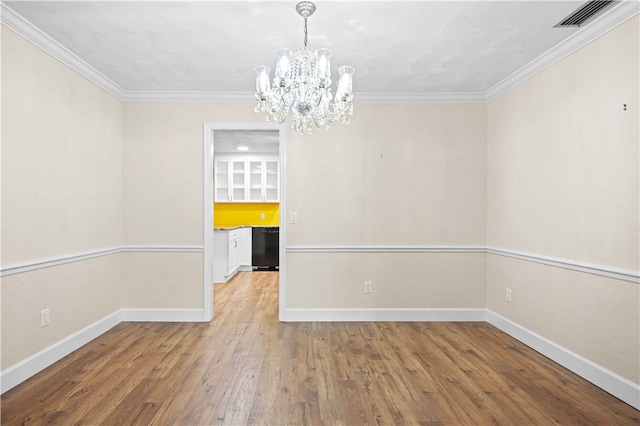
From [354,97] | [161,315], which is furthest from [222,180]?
[354,97]

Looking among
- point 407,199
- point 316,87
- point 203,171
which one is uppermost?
point 316,87

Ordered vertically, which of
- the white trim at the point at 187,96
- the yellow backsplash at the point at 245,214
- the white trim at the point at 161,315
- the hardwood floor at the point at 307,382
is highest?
the white trim at the point at 187,96

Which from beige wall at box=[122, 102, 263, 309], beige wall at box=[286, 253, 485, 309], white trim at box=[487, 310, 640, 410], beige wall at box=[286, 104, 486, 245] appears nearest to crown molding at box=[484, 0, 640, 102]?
beige wall at box=[286, 104, 486, 245]

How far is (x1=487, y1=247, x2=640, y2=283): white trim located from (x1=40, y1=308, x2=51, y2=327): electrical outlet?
412cm

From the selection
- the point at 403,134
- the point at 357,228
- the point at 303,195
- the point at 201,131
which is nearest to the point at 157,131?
the point at 201,131

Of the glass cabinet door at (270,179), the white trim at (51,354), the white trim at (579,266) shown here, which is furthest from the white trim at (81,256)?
the glass cabinet door at (270,179)

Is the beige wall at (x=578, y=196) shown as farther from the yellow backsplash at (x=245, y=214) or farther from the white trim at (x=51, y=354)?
the yellow backsplash at (x=245, y=214)

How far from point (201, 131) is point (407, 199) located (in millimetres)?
2457

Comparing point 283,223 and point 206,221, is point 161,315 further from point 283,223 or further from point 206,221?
point 283,223

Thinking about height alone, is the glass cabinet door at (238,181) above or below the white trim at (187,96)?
below

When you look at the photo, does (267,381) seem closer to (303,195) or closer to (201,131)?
→ (303,195)

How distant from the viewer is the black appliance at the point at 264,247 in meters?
7.64

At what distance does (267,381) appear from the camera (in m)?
2.60

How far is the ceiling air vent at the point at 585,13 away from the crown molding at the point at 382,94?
80 millimetres
